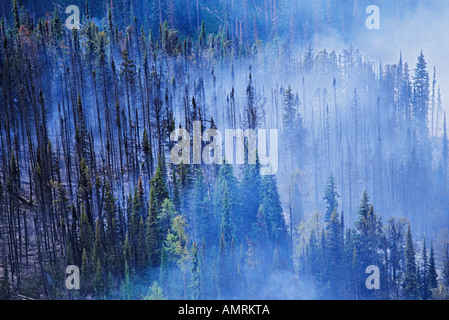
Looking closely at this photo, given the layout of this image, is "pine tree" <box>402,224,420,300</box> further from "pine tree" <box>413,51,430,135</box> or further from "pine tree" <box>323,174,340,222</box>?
"pine tree" <box>413,51,430,135</box>

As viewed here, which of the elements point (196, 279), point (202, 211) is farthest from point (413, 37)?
point (196, 279)

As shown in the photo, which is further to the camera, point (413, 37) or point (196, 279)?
point (413, 37)

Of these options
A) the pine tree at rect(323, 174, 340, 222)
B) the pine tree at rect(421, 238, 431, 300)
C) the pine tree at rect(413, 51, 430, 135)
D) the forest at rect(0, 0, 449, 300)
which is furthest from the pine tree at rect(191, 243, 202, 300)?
the pine tree at rect(413, 51, 430, 135)

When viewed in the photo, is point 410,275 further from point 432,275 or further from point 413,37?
point 413,37

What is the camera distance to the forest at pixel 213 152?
4570mm

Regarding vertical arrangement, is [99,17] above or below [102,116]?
above

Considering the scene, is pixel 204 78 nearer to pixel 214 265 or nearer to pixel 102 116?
pixel 102 116

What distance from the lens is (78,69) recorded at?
4.83 meters

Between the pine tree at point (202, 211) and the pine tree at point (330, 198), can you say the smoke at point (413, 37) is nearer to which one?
the pine tree at point (330, 198)

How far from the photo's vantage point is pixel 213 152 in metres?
4.71
